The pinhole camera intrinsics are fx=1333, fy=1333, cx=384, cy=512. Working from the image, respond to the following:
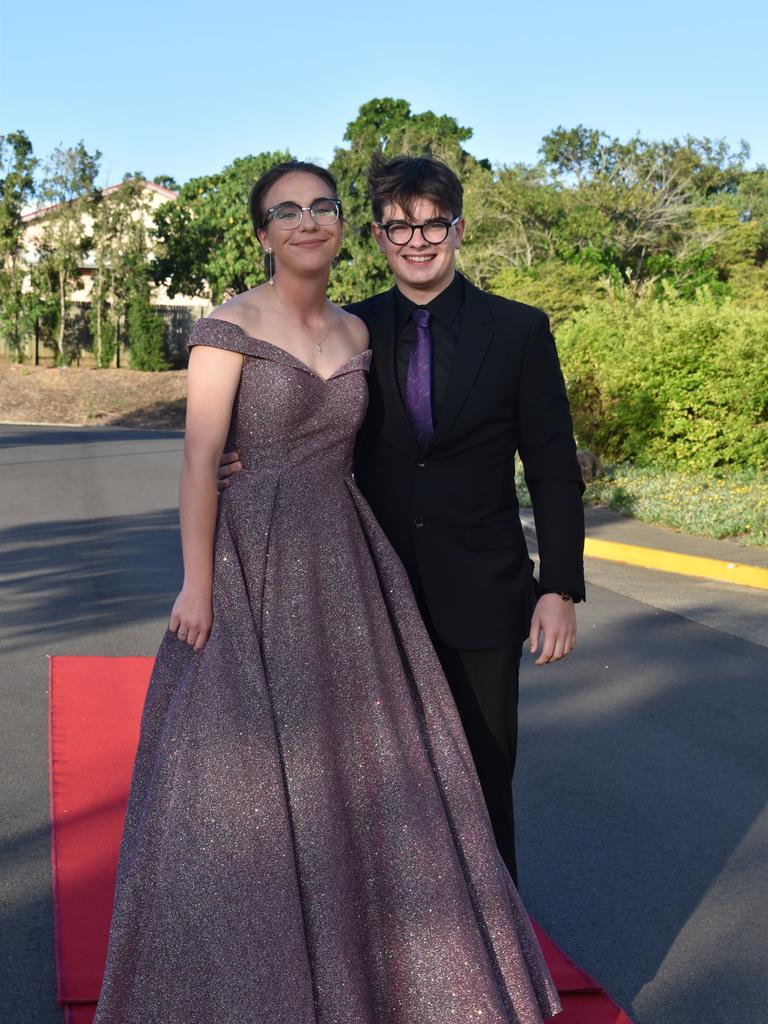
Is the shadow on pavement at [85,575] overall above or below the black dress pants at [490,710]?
below

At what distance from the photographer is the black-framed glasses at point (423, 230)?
3197 millimetres

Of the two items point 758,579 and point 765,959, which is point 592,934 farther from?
point 758,579

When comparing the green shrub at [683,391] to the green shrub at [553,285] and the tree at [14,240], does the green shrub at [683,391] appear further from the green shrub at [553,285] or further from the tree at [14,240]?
the tree at [14,240]

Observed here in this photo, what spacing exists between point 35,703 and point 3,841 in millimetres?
1830

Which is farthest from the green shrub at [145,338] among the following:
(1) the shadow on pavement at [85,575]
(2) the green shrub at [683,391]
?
(1) the shadow on pavement at [85,575]

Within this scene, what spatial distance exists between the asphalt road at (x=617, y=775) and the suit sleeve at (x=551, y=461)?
122 cm

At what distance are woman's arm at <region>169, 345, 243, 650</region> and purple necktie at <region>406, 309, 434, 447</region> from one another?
1.66 feet

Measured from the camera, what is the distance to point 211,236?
47188 millimetres

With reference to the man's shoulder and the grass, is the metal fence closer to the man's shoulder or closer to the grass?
the grass

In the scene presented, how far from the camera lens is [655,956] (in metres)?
3.89

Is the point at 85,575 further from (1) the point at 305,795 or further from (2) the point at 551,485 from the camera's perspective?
(1) the point at 305,795

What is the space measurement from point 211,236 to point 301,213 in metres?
45.4

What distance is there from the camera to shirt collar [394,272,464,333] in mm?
3361

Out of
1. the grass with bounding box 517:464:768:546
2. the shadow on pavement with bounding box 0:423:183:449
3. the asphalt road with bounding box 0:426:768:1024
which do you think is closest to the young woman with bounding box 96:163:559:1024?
the asphalt road with bounding box 0:426:768:1024
